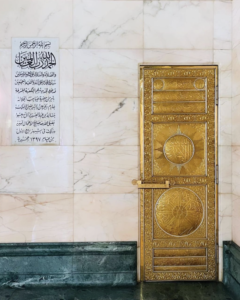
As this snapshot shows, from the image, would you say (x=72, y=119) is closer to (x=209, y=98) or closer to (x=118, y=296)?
(x=209, y=98)

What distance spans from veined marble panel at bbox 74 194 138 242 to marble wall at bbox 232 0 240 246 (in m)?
0.91

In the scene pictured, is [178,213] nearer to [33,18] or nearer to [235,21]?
[235,21]

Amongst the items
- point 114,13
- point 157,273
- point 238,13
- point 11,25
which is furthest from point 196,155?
point 11,25

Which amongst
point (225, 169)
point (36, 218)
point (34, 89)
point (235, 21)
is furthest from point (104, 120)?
point (235, 21)

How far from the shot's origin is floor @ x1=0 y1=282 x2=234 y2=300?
180 cm

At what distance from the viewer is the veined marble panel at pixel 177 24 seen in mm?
1979

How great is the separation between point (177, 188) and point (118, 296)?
1.04 metres

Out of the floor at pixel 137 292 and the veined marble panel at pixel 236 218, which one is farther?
the veined marble panel at pixel 236 218

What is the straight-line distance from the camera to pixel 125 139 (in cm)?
200

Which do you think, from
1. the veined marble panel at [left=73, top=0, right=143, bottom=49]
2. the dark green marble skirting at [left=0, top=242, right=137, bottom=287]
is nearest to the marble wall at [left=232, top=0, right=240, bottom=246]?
the veined marble panel at [left=73, top=0, right=143, bottom=49]

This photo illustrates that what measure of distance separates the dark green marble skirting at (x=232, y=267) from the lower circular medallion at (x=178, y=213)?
1.06 feet

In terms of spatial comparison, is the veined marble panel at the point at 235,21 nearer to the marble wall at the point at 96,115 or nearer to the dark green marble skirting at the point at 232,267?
the marble wall at the point at 96,115

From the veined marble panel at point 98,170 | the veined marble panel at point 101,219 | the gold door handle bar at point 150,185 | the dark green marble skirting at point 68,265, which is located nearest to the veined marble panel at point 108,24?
the veined marble panel at point 98,170

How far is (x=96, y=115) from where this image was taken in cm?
199
